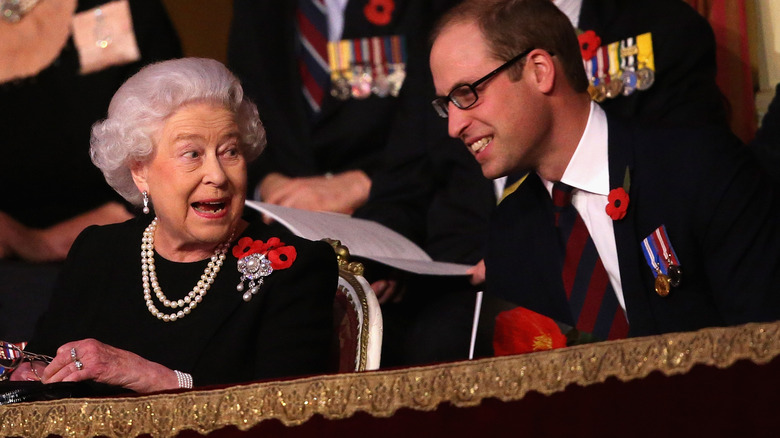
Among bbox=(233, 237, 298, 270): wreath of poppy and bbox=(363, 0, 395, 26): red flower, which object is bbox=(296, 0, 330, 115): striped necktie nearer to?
bbox=(363, 0, 395, 26): red flower

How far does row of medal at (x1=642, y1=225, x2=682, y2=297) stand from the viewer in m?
1.77

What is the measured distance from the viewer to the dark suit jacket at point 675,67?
2453 mm

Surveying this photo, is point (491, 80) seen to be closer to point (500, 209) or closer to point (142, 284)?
point (500, 209)

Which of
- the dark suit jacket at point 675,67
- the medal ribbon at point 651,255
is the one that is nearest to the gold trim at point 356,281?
the medal ribbon at point 651,255

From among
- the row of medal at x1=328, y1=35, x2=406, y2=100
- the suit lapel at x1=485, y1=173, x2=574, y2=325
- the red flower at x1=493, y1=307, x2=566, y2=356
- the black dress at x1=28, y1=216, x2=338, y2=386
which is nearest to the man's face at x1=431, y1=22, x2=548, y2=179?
the suit lapel at x1=485, y1=173, x2=574, y2=325

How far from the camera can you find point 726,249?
1.74m

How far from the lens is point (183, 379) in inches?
64.4

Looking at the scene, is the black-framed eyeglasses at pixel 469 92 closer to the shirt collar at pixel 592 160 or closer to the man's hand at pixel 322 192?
the shirt collar at pixel 592 160

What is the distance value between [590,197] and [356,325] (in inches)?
20.1

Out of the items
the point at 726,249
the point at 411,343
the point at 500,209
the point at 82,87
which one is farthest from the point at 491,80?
the point at 82,87

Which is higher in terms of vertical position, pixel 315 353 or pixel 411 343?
pixel 315 353

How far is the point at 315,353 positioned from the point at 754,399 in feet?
2.30

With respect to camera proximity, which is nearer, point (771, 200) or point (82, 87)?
point (771, 200)

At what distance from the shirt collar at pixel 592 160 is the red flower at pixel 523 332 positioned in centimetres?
27
